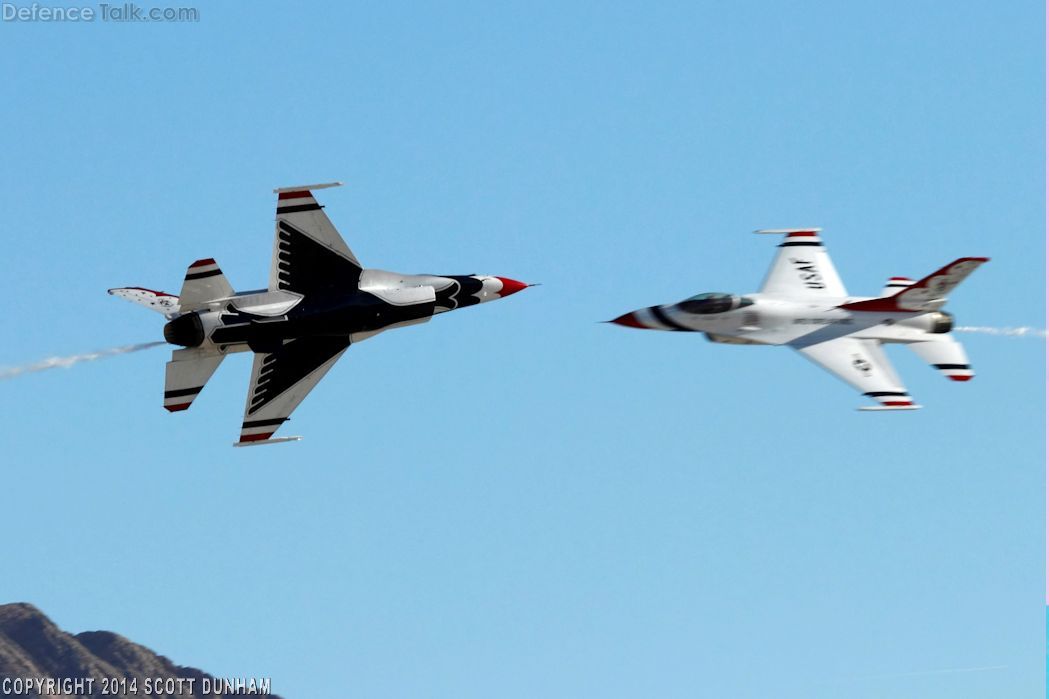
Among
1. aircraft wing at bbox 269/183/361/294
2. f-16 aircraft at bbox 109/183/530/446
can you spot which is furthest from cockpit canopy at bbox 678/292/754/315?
aircraft wing at bbox 269/183/361/294

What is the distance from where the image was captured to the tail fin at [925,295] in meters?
45.1

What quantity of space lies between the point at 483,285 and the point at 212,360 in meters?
7.93

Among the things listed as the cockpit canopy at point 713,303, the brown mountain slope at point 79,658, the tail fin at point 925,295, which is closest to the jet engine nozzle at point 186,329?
the cockpit canopy at point 713,303

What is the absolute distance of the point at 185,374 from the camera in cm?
4066

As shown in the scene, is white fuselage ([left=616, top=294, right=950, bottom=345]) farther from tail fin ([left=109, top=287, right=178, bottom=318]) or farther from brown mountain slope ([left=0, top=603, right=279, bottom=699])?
brown mountain slope ([left=0, top=603, right=279, bottom=699])

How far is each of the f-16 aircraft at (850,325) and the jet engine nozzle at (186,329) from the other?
1278 centimetres

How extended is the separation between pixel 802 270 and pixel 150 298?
20.0m

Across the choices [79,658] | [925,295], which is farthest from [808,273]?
[79,658]

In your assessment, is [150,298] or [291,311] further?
[150,298]

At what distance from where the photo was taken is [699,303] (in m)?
45.2

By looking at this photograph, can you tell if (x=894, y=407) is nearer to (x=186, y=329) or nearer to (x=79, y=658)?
(x=186, y=329)

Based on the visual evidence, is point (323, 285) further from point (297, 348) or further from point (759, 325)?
point (759, 325)

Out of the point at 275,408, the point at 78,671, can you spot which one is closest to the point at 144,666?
the point at 78,671

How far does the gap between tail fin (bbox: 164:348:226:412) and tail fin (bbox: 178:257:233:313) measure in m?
1.25
